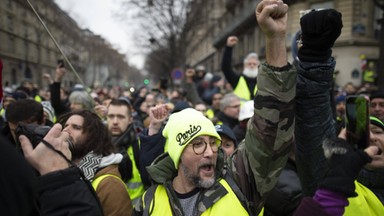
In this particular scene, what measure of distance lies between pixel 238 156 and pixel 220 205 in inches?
12.1

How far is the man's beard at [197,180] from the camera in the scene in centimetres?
188

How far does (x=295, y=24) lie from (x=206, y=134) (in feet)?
67.8

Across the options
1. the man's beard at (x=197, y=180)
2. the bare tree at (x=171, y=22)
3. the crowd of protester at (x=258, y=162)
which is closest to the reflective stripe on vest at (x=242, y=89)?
the crowd of protester at (x=258, y=162)

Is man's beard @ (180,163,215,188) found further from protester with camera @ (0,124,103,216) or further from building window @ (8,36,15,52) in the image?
building window @ (8,36,15,52)

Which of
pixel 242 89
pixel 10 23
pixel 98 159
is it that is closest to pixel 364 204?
pixel 98 159

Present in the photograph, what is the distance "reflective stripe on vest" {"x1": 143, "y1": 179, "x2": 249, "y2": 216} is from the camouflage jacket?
0.03m

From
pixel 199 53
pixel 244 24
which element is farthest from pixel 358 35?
pixel 199 53

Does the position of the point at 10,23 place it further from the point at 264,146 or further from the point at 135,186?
the point at 264,146

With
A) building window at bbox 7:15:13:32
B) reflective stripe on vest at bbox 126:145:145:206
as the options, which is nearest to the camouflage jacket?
reflective stripe on vest at bbox 126:145:145:206

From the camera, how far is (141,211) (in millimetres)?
1965

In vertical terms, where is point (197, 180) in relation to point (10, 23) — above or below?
below

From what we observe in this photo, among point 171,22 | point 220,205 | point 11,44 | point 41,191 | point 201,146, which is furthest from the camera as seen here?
point 171,22

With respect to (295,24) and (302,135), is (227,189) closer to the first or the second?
(302,135)

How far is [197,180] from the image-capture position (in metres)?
1.95
